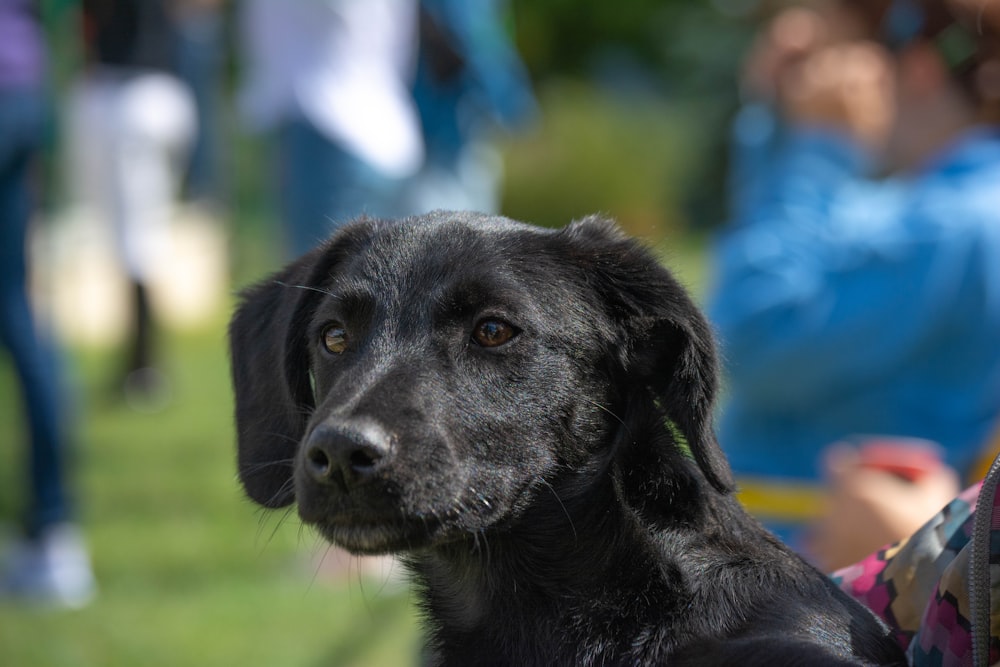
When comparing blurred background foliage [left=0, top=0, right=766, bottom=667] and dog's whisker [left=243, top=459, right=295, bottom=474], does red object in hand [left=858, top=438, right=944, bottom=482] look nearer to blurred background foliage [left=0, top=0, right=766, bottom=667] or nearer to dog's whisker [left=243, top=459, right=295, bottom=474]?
blurred background foliage [left=0, top=0, right=766, bottom=667]

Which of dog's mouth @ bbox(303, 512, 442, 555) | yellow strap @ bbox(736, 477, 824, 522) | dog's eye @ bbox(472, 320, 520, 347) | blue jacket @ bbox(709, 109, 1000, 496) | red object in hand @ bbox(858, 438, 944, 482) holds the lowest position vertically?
dog's mouth @ bbox(303, 512, 442, 555)

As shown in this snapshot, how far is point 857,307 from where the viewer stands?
3.86 m

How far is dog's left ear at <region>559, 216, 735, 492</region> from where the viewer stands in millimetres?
2293

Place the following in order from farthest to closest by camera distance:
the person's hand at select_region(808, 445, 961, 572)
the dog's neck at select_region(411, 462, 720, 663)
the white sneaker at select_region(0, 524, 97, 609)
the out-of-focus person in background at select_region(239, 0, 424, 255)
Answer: the white sneaker at select_region(0, 524, 97, 609) < the out-of-focus person in background at select_region(239, 0, 424, 255) < the person's hand at select_region(808, 445, 961, 572) < the dog's neck at select_region(411, 462, 720, 663)

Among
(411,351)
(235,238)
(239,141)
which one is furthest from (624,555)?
(239,141)

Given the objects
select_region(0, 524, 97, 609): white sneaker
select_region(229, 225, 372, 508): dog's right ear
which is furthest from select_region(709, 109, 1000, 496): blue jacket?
select_region(0, 524, 97, 609): white sneaker

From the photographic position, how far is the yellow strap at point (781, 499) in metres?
3.87

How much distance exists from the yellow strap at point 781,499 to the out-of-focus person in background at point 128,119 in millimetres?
4992

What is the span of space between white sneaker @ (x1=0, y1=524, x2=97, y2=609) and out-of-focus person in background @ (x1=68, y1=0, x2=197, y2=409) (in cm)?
303

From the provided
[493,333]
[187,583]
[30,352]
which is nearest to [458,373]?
[493,333]

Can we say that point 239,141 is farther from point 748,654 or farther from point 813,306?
point 748,654

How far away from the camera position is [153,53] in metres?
7.52

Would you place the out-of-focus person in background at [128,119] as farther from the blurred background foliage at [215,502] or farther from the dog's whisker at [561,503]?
the dog's whisker at [561,503]

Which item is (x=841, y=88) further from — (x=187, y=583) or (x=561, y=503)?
(x=187, y=583)
